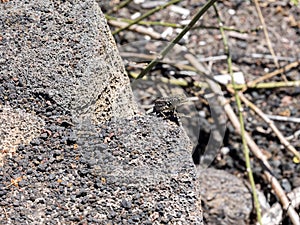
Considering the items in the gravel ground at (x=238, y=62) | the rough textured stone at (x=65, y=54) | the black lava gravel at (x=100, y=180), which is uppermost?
the rough textured stone at (x=65, y=54)

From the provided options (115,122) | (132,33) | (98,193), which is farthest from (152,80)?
(98,193)

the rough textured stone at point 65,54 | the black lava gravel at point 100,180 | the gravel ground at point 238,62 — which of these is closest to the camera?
the black lava gravel at point 100,180

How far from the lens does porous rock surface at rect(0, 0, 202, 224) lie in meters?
1.03

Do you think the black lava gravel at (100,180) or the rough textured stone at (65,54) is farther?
the rough textured stone at (65,54)

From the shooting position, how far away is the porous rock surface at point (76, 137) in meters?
1.03

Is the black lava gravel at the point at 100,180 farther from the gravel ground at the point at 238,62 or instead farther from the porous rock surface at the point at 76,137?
the gravel ground at the point at 238,62

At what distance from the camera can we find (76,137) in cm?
109

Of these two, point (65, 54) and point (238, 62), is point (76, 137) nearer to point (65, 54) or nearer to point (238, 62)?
point (65, 54)

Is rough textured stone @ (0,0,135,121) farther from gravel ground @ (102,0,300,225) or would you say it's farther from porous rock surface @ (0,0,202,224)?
gravel ground @ (102,0,300,225)

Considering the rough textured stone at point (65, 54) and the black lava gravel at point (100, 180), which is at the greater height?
the rough textured stone at point (65, 54)

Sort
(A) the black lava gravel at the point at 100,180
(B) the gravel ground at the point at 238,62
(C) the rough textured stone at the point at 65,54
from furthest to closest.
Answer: (B) the gravel ground at the point at 238,62, (C) the rough textured stone at the point at 65,54, (A) the black lava gravel at the point at 100,180

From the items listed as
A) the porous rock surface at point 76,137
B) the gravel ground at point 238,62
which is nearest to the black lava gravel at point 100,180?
the porous rock surface at point 76,137

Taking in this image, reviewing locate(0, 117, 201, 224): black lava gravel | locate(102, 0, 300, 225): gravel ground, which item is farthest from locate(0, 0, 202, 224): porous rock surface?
locate(102, 0, 300, 225): gravel ground

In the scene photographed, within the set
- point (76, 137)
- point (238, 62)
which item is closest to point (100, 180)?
point (76, 137)
